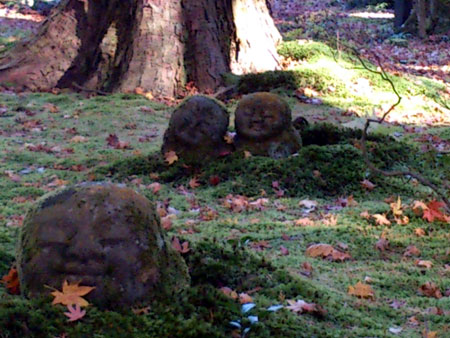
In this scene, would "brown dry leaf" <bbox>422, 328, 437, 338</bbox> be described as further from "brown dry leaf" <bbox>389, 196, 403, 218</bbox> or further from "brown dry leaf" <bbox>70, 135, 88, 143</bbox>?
"brown dry leaf" <bbox>70, 135, 88, 143</bbox>

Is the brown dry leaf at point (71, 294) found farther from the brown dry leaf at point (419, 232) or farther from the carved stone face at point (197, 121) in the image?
the carved stone face at point (197, 121)

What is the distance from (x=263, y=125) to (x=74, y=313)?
5.03 m

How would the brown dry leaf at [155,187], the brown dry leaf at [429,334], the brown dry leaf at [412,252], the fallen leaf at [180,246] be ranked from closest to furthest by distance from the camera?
the brown dry leaf at [429,334] < the fallen leaf at [180,246] < the brown dry leaf at [412,252] < the brown dry leaf at [155,187]

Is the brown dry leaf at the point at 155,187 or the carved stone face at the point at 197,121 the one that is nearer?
the brown dry leaf at the point at 155,187

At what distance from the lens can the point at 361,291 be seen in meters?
4.67

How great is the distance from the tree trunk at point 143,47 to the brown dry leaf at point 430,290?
8083mm

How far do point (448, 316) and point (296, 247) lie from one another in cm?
170

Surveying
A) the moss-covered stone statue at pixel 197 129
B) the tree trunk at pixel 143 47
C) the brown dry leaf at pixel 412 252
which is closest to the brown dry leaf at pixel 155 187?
the moss-covered stone statue at pixel 197 129

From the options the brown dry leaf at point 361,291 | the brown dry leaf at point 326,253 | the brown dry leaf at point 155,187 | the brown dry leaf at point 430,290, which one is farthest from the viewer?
the brown dry leaf at point 155,187

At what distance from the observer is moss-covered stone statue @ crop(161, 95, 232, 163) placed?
793 cm

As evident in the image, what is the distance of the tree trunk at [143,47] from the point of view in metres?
12.5

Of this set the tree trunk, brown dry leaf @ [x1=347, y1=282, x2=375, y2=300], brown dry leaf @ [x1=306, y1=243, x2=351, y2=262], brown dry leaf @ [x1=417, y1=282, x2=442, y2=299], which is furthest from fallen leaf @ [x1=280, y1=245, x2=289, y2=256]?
the tree trunk

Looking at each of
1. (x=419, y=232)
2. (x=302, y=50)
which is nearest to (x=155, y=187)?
(x=419, y=232)

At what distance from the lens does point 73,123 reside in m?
10.6
